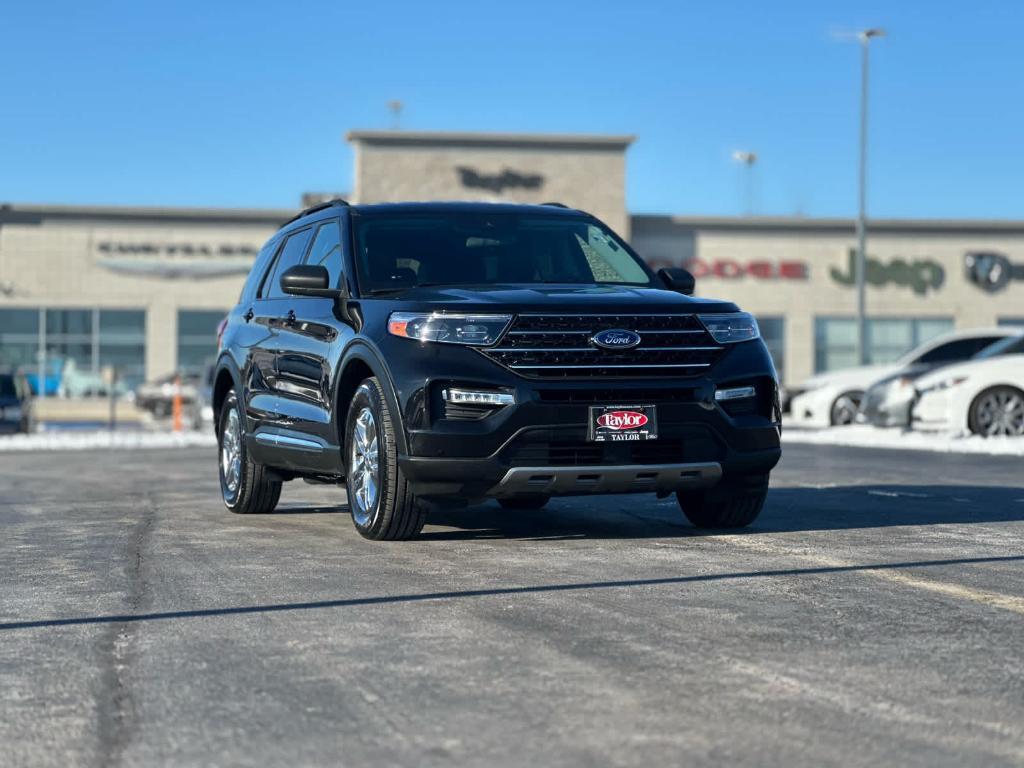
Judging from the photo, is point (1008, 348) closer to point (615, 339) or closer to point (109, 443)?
point (109, 443)

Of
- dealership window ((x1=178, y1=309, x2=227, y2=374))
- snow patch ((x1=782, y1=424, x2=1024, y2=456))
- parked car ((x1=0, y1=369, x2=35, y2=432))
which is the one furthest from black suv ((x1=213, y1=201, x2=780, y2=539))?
dealership window ((x1=178, y1=309, x2=227, y2=374))

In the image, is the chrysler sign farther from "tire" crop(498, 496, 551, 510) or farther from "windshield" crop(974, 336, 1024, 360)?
"tire" crop(498, 496, 551, 510)

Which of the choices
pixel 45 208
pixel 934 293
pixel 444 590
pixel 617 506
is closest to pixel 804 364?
pixel 934 293

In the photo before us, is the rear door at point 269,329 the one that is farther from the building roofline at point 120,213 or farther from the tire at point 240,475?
the building roofline at point 120,213

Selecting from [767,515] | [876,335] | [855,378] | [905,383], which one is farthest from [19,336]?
[767,515]

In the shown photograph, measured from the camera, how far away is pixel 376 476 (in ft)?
26.7

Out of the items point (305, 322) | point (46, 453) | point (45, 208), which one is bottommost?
point (46, 453)

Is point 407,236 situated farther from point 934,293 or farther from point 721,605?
point 934,293

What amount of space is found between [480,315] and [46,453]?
1536 centimetres

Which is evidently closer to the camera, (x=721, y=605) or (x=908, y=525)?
(x=721, y=605)

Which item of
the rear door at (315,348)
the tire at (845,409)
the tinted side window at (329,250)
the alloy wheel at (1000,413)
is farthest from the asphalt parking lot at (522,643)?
the tire at (845,409)

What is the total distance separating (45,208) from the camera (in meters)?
55.8

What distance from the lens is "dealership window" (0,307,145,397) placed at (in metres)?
56.7

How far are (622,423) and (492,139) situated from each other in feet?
161
